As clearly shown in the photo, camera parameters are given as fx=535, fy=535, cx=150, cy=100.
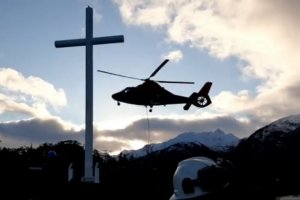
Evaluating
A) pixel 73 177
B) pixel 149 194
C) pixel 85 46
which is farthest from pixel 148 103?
pixel 73 177

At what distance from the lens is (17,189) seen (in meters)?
21.3

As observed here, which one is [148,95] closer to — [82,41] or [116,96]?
[116,96]

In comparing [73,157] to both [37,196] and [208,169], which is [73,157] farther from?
[208,169]

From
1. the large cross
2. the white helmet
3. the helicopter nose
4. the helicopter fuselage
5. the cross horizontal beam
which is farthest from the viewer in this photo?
the helicopter nose

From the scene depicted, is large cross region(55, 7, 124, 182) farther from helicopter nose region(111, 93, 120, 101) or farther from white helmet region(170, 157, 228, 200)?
white helmet region(170, 157, 228, 200)

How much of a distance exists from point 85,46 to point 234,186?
16506mm

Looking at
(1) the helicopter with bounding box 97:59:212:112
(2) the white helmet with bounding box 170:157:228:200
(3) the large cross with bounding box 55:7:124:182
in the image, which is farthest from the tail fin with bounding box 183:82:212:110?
(2) the white helmet with bounding box 170:157:228:200

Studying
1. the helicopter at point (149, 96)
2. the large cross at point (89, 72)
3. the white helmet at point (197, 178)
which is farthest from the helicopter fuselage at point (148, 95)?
the white helmet at point (197, 178)

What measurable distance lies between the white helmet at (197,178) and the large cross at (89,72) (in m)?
12.0

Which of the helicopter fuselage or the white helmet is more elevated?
the helicopter fuselage

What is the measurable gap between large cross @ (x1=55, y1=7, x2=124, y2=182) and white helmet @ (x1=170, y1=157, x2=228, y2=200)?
11960 mm

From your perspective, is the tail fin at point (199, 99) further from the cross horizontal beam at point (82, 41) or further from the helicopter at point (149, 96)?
the cross horizontal beam at point (82, 41)

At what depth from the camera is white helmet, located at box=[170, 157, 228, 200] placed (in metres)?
9.05

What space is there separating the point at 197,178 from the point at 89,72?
14.4 m
